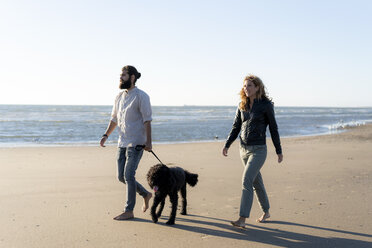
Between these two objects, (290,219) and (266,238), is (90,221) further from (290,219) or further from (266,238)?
(290,219)

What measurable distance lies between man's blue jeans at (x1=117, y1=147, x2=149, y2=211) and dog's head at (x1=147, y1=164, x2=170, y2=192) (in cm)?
38

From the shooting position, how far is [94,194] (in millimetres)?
6246

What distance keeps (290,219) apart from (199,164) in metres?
4.84

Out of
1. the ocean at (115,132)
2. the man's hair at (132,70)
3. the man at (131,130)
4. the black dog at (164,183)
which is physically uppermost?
the man's hair at (132,70)

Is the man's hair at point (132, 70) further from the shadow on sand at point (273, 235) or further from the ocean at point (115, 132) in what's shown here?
the ocean at point (115, 132)

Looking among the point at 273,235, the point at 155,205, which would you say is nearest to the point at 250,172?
the point at 273,235

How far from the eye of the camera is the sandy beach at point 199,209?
13.5ft

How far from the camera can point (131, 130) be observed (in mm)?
4855

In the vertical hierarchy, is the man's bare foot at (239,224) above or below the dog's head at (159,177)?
below

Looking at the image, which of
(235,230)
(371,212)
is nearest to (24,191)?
(235,230)

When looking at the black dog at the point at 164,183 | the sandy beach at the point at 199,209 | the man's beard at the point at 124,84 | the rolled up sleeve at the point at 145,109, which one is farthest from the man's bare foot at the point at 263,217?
the man's beard at the point at 124,84

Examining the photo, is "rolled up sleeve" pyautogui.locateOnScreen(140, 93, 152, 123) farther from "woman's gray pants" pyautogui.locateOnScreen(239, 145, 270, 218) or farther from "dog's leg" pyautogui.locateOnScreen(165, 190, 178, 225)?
"woman's gray pants" pyautogui.locateOnScreen(239, 145, 270, 218)

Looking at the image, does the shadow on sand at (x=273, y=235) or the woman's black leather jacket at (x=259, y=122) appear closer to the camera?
the shadow on sand at (x=273, y=235)

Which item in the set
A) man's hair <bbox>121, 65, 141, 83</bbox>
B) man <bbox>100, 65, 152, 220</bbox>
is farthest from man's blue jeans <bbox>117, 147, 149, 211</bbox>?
man's hair <bbox>121, 65, 141, 83</bbox>
